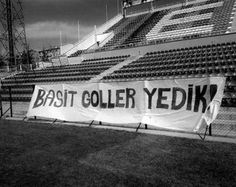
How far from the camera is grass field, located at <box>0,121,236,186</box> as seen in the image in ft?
12.4

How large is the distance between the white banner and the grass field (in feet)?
2.01

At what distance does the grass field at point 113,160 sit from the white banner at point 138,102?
61 centimetres

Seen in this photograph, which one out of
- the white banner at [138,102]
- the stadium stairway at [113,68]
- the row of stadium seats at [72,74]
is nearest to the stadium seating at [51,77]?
the row of stadium seats at [72,74]

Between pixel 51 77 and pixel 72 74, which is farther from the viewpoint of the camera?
pixel 51 77

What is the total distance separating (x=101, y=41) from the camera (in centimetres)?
2389

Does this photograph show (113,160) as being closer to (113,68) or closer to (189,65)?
(189,65)

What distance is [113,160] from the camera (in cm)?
468

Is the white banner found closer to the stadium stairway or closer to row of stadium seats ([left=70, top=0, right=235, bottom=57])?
the stadium stairway

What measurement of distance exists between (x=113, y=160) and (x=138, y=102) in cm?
270

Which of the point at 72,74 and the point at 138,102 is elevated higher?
the point at 72,74

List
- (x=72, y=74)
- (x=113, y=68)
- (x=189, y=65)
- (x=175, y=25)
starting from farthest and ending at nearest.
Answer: (x=175, y=25) < (x=72, y=74) < (x=113, y=68) < (x=189, y=65)

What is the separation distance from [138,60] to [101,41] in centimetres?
914

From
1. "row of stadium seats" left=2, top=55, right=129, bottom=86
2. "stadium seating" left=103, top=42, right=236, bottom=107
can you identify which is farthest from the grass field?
"row of stadium seats" left=2, top=55, right=129, bottom=86

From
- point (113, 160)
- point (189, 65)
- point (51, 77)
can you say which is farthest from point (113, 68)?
point (113, 160)
